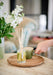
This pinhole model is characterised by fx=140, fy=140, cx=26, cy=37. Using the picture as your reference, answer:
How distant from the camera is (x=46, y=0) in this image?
6066 mm

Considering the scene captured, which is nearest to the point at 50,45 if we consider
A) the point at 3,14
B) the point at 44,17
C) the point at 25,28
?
the point at 3,14

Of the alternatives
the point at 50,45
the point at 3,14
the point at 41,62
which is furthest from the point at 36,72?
the point at 50,45

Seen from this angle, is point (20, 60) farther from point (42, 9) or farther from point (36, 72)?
point (42, 9)

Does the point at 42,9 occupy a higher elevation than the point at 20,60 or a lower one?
higher

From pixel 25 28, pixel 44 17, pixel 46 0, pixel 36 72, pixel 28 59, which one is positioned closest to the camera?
pixel 36 72

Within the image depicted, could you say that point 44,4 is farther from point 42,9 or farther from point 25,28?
point 25,28

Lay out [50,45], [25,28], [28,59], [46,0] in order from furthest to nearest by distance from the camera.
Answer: [46,0]
[25,28]
[50,45]
[28,59]

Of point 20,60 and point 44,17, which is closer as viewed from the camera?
point 20,60

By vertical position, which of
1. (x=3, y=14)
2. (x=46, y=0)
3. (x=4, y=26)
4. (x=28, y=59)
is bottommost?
(x=28, y=59)

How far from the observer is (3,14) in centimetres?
127

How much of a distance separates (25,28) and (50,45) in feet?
3.51

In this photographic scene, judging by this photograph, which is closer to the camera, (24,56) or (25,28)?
(24,56)

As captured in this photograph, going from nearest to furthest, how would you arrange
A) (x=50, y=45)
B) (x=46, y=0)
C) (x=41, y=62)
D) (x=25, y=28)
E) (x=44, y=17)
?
(x=41, y=62)
(x=50, y=45)
(x=25, y=28)
(x=44, y=17)
(x=46, y=0)

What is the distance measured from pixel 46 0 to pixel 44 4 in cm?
19
